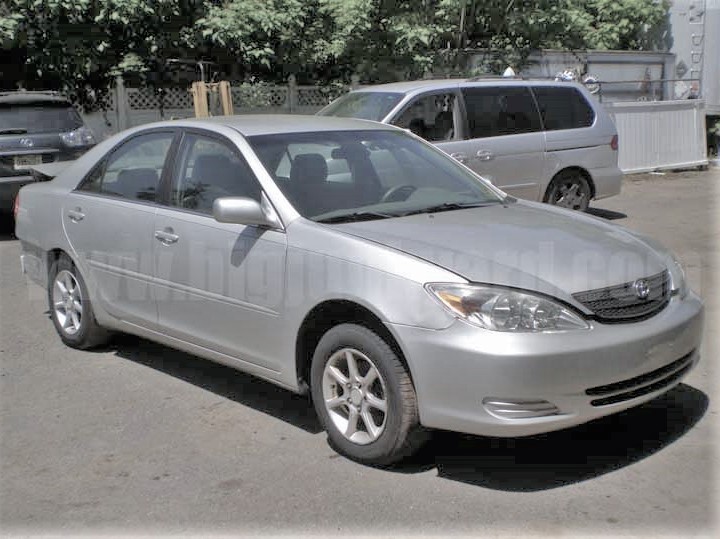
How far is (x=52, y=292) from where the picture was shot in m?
6.20

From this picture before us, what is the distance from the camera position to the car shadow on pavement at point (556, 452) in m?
3.95

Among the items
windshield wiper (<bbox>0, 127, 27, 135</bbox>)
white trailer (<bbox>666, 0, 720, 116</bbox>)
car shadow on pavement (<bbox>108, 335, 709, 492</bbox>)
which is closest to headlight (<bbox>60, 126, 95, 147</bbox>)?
windshield wiper (<bbox>0, 127, 27, 135</bbox>)

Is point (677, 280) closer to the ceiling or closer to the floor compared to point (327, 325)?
closer to the ceiling

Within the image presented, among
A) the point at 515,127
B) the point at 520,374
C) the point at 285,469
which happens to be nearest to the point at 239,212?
the point at 285,469

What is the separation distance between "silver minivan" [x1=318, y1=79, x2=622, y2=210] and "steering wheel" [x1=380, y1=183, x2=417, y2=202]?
4.30 metres

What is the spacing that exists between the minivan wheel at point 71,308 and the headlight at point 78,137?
16.4ft

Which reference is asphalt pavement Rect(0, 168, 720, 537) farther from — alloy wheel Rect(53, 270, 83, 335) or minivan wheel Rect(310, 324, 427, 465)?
alloy wheel Rect(53, 270, 83, 335)

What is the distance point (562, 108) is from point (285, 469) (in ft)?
25.0

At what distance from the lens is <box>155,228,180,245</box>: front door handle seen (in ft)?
16.2

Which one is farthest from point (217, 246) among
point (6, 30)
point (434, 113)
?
point (6, 30)

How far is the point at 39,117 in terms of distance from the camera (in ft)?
35.3

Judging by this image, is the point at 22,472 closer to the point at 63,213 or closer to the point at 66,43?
the point at 63,213

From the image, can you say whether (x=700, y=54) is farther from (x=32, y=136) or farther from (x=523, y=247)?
(x=523, y=247)

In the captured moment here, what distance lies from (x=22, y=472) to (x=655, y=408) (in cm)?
324
